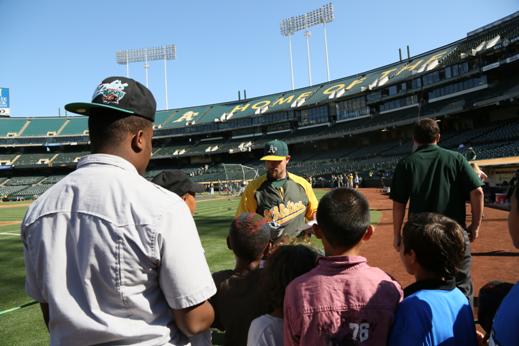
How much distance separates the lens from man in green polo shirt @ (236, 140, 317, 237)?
4.02 m

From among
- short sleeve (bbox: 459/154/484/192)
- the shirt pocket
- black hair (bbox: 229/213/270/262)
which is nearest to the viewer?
the shirt pocket

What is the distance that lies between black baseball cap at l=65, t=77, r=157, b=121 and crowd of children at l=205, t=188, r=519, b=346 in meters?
1.09

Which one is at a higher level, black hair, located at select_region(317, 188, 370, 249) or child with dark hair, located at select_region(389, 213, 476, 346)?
black hair, located at select_region(317, 188, 370, 249)

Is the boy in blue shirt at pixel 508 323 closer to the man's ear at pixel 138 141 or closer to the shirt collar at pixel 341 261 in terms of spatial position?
the shirt collar at pixel 341 261

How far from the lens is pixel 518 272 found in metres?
6.66

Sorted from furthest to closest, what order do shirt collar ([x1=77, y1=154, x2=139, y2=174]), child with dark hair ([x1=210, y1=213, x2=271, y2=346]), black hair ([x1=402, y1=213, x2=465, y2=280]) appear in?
child with dark hair ([x1=210, y1=213, x2=271, y2=346]) → black hair ([x1=402, y1=213, x2=465, y2=280]) → shirt collar ([x1=77, y1=154, x2=139, y2=174])

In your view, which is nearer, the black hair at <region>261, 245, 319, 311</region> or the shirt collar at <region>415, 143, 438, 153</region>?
the black hair at <region>261, 245, 319, 311</region>

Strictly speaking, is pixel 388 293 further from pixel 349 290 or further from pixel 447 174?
pixel 447 174

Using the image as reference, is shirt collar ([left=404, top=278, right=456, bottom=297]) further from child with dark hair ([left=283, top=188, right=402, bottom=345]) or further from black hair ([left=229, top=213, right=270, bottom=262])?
black hair ([left=229, top=213, right=270, bottom=262])

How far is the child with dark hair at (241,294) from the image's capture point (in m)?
2.41

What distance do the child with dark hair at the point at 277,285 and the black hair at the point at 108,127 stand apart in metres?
1.13

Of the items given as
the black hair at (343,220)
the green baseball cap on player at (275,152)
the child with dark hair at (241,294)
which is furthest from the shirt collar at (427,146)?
the child with dark hair at (241,294)

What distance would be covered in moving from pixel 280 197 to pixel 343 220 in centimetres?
206

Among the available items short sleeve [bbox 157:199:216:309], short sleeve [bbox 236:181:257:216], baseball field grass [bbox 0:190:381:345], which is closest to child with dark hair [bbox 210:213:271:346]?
short sleeve [bbox 157:199:216:309]
